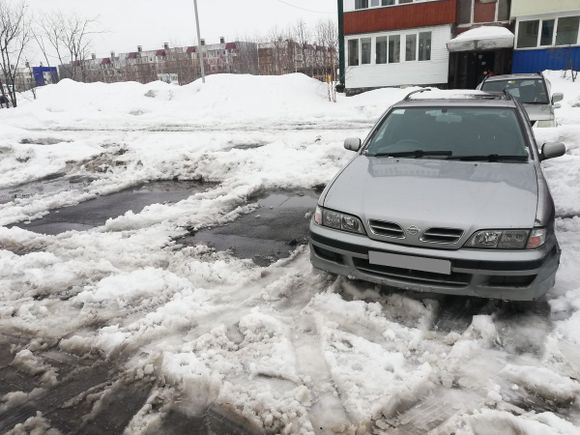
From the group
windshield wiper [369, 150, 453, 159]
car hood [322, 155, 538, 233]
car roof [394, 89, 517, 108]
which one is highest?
car roof [394, 89, 517, 108]

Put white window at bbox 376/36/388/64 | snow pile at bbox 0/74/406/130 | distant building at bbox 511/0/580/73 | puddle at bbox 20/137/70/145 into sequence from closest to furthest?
puddle at bbox 20/137/70/145, snow pile at bbox 0/74/406/130, distant building at bbox 511/0/580/73, white window at bbox 376/36/388/64

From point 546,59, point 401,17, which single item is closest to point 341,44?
point 401,17

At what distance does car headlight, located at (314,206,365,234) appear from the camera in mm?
3342

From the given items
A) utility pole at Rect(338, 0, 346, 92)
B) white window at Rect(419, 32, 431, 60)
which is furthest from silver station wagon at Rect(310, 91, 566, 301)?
utility pole at Rect(338, 0, 346, 92)

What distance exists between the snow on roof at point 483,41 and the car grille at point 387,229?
20.8m

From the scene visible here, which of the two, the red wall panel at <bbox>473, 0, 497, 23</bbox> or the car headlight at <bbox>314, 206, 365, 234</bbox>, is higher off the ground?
the red wall panel at <bbox>473, 0, 497, 23</bbox>

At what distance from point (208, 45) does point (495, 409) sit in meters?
110

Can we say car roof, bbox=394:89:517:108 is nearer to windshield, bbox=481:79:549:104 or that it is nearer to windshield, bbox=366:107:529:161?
windshield, bbox=366:107:529:161

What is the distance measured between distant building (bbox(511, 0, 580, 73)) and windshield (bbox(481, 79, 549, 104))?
13.7 metres

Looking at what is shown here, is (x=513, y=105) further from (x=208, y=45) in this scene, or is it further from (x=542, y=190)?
(x=208, y=45)

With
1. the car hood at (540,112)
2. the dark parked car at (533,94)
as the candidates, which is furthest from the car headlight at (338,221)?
the car hood at (540,112)

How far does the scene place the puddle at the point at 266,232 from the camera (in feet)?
15.9

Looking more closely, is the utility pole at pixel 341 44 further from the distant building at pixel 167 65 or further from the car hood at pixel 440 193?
the distant building at pixel 167 65

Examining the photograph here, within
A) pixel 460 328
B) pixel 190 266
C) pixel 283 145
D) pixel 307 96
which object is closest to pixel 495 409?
pixel 460 328
